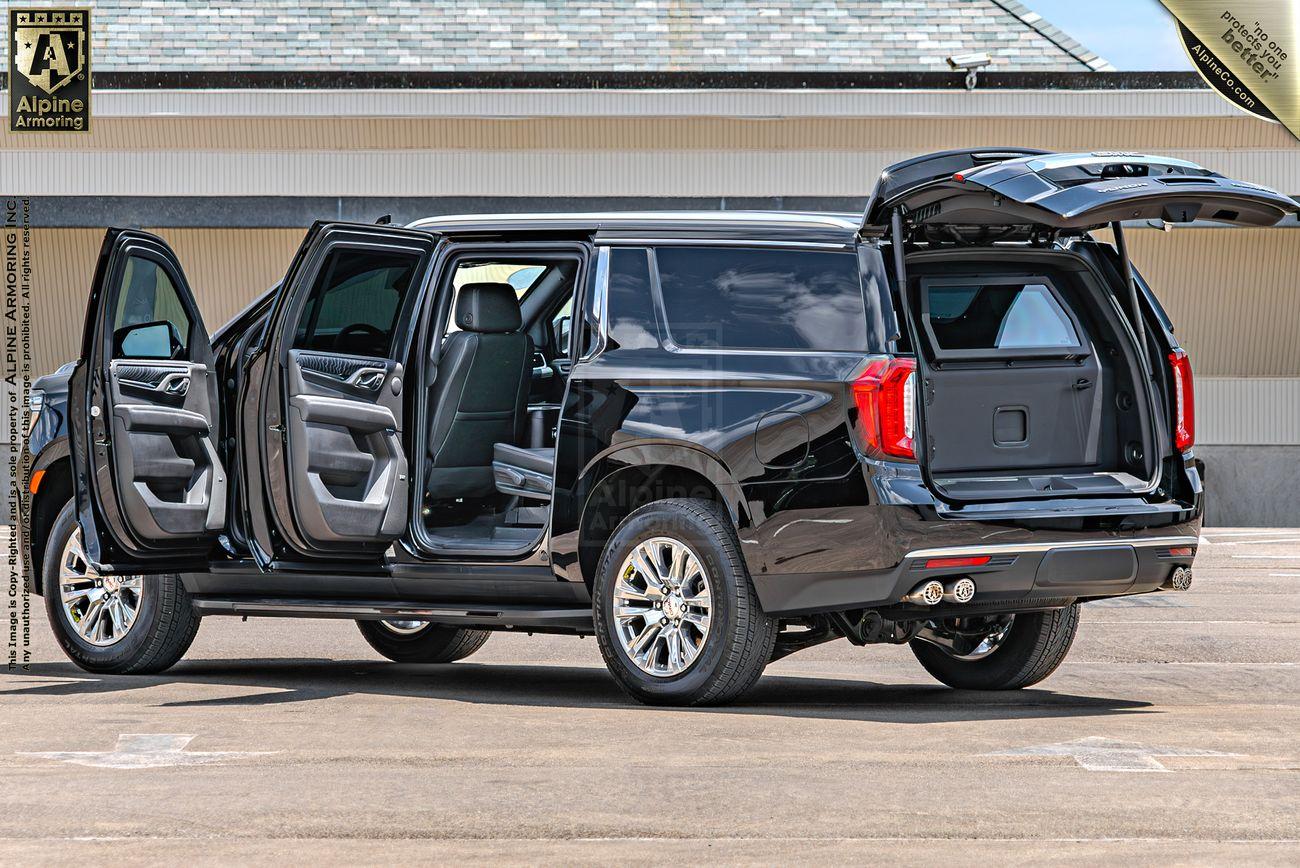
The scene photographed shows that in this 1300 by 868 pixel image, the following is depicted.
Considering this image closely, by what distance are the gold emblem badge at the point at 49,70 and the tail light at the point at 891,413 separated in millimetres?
21687

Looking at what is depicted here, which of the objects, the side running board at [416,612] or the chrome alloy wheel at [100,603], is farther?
the chrome alloy wheel at [100,603]

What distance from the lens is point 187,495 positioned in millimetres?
9555

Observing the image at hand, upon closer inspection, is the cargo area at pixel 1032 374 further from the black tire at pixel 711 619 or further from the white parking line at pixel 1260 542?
the white parking line at pixel 1260 542

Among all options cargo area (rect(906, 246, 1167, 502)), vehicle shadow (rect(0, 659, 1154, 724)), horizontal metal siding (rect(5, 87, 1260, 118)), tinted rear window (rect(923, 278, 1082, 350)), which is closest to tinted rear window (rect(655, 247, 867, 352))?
cargo area (rect(906, 246, 1167, 502))

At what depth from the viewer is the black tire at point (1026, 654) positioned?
31.0 ft

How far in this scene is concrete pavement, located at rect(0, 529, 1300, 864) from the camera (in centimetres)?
565

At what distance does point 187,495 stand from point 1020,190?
4.02 m

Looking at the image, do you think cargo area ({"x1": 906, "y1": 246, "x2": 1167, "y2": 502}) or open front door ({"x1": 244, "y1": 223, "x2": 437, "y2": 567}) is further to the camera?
open front door ({"x1": 244, "y1": 223, "x2": 437, "y2": 567})

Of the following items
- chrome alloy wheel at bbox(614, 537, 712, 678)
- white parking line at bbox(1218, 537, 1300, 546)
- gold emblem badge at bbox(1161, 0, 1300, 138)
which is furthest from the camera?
gold emblem badge at bbox(1161, 0, 1300, 138)

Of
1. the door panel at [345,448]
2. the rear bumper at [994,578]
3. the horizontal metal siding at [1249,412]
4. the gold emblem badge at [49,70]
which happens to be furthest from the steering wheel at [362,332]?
the horizontal metal siding at [1249,412]

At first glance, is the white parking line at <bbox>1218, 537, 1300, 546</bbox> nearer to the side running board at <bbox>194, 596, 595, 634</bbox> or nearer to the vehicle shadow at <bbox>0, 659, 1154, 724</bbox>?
the vehicle shadow at <bbox>0, 659, 1154, 724</bbox>

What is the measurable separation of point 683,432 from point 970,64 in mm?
20375

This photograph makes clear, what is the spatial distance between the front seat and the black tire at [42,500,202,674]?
1.43 meters

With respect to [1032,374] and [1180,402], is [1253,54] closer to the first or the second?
[1180,402]
